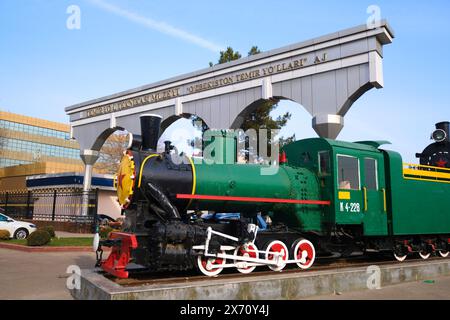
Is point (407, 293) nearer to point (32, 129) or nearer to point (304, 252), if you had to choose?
point (304, 252)

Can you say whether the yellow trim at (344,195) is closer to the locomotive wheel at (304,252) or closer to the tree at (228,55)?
the locomotive wheel at (304,252)

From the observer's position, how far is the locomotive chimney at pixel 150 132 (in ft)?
24.6

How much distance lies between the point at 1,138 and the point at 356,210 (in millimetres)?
51282

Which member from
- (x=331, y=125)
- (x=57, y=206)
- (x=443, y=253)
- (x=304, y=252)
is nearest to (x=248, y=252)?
(x=304, y=252)

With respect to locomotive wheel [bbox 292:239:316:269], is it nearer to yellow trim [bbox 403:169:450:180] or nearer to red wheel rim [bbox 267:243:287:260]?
red wheel rim [bbox 267:243:287:260]

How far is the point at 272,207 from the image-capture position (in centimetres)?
852

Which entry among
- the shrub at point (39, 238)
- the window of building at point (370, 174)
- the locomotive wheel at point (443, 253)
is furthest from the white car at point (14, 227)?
the locomotive wheel at point (443, 253)

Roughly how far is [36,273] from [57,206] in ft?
66.4

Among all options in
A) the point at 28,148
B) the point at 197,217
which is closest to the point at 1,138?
the point at 28,148

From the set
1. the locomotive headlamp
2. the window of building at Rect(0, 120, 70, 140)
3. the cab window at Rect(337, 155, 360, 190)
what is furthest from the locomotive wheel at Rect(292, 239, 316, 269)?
the window of building at Rect(0, 120, 70, 140)

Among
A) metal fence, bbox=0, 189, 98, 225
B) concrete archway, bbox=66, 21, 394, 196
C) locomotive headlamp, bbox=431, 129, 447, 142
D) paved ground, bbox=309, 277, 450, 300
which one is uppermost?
concrete archway, bbox=66, 21, 394, 196

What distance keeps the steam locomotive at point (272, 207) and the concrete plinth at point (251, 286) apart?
0.60m

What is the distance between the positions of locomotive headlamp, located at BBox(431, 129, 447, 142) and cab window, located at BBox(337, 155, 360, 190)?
6.52 meters

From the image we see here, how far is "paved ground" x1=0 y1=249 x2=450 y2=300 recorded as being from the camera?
7168 millimetres
